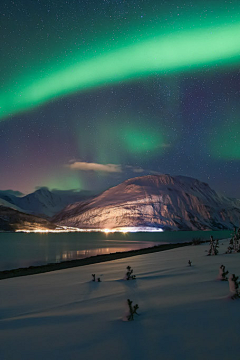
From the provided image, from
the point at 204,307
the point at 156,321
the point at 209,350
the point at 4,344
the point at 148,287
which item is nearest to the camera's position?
the point at 209,350

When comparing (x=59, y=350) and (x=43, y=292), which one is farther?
(x=43, y=292)

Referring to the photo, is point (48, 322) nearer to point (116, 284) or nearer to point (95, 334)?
point (95, 334)

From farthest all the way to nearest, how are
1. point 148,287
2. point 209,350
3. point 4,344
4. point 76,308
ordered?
point 148,287 < point 76,308 < point 4,344 < point 209,350

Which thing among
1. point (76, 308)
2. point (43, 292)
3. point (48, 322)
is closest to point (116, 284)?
point (43, 292)

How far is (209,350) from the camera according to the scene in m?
4.54

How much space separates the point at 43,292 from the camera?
11938 mm

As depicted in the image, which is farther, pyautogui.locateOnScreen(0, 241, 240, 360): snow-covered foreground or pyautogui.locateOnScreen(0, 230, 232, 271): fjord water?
pyautogui.locateOnScreen(0, 230, 232, 271): fjord water

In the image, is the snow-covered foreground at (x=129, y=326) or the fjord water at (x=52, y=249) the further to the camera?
the fjord water at (x=52, y=249)

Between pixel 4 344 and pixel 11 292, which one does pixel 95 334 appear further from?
pixel 11 292

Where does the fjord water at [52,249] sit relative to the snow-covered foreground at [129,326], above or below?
above

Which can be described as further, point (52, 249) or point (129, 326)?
point (52, 249)

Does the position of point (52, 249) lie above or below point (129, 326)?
above

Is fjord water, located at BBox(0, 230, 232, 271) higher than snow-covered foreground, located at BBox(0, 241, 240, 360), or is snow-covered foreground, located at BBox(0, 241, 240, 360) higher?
fjord water, located at BBox(0, 230, 232, 271)

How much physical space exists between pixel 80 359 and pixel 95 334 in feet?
3.65
